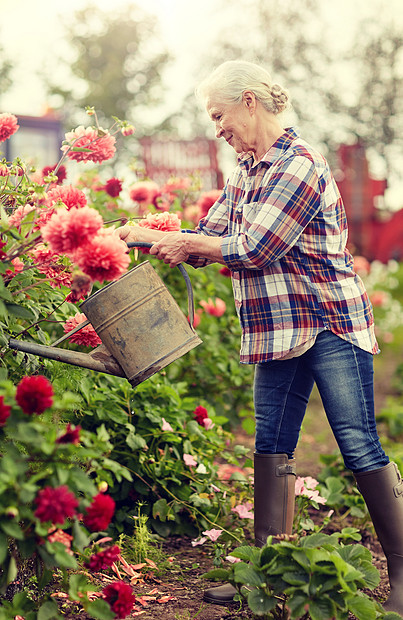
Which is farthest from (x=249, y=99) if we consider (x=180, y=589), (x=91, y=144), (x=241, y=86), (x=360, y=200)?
(x=360, y=200)

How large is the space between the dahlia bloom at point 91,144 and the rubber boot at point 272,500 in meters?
1.06

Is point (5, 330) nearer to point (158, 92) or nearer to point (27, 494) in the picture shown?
point (27, 494)

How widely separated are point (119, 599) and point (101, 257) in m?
0.77

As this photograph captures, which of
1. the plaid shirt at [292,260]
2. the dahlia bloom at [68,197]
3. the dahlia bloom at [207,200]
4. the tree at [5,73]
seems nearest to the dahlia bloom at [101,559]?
the plaid shirt at [292,260]

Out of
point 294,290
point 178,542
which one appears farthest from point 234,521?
point 294,290

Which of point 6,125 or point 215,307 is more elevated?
point 6,125

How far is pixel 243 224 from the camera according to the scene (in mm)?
2107

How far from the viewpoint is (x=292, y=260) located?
2.08 m

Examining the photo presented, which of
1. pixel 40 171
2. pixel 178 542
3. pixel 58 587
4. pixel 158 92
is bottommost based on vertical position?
pixel 178 542

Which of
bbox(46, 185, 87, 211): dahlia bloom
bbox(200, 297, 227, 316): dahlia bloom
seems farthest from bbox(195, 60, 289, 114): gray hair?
bbox(200, 297, 227, 316): dahlia bloom

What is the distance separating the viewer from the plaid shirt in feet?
6.45

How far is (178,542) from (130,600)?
1107 millimetres

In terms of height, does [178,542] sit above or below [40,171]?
below

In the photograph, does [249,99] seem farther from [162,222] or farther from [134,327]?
[134,327]
